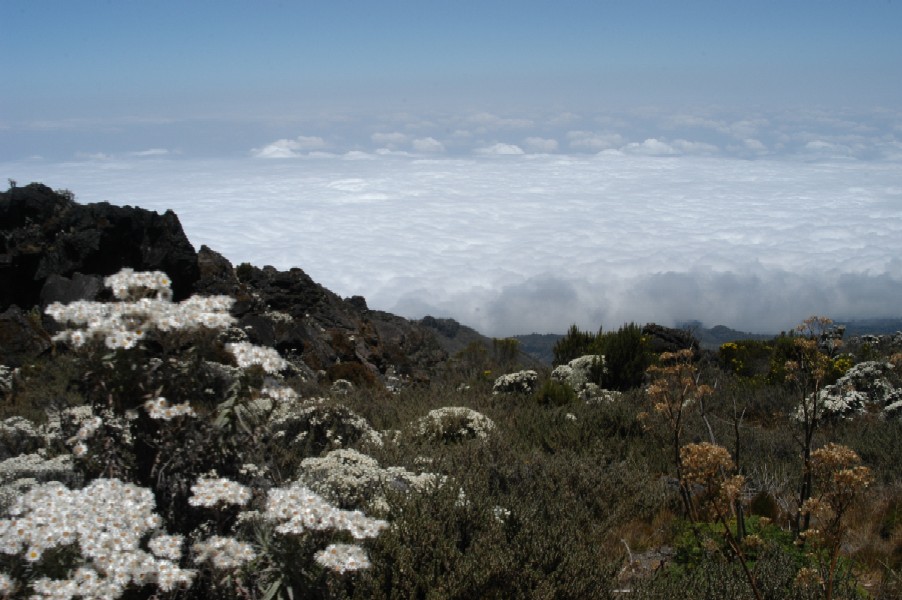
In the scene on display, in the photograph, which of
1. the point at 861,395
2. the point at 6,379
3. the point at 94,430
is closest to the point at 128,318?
the point at 94,430

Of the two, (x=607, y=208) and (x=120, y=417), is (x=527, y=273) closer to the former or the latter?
(x=607, y=208)

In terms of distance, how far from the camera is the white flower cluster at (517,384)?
10.7 meters

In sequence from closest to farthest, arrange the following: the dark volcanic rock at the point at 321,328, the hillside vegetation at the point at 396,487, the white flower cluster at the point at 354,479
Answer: the hillside vegetation at the point at 396,487 < the white flower cluster at the point at 354,479 < the dark volcanic rock at the point at 321,328

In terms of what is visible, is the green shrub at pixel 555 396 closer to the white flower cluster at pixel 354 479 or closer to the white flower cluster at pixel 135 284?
the white flower cluster at pixel 354 479

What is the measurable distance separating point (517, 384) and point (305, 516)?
8.21m

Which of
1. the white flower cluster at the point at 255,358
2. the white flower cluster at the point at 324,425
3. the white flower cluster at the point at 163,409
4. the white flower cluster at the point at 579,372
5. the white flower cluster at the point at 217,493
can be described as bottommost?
the white flower cluster at the point at 579,372

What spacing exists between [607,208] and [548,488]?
15636 cm

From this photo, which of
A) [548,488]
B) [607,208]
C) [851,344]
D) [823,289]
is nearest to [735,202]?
[607,208]

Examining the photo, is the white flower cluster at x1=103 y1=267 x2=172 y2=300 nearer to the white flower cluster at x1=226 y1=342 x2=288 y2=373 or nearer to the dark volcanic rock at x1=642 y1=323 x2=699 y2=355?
the white flower cluster at x1=226 y1=342 x2=288 y2=373

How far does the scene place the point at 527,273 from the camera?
10275 centimetres

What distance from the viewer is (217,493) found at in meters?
3.11

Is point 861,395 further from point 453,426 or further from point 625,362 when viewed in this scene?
point 453,426

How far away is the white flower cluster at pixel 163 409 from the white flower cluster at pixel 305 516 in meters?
0.67

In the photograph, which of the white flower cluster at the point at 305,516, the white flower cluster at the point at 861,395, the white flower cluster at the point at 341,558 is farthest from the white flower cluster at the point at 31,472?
the white flower cluster at the point at 861,395
